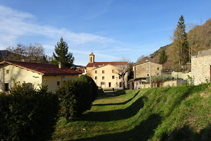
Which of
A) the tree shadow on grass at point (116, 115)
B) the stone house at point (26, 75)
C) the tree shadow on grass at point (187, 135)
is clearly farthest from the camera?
the stone house at point (26, 75)

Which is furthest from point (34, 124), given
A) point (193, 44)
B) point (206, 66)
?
point (193, 44)

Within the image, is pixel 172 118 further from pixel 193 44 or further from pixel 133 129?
pixel 193 44

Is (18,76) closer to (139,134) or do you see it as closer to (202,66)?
(139,134)

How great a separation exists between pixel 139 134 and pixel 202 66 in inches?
340

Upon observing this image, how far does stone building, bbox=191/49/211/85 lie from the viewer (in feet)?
37.1

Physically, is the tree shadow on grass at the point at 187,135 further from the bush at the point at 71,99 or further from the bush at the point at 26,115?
the bush at the point at 71,99

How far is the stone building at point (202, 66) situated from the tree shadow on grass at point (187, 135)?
786cm

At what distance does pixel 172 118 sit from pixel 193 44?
111ft

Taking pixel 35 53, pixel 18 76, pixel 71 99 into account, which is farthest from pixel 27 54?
pixel 71 99

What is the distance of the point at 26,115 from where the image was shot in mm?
4438

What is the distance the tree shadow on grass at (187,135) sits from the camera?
13.3ft

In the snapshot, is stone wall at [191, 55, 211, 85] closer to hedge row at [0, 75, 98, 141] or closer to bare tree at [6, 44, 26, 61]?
hedge row at [0, 75, 98, 141]

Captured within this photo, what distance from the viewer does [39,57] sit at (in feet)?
131

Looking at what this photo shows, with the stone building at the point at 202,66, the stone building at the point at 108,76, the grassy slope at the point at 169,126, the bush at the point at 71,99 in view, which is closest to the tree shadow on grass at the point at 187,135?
the grassy slope at the point at 169,126
